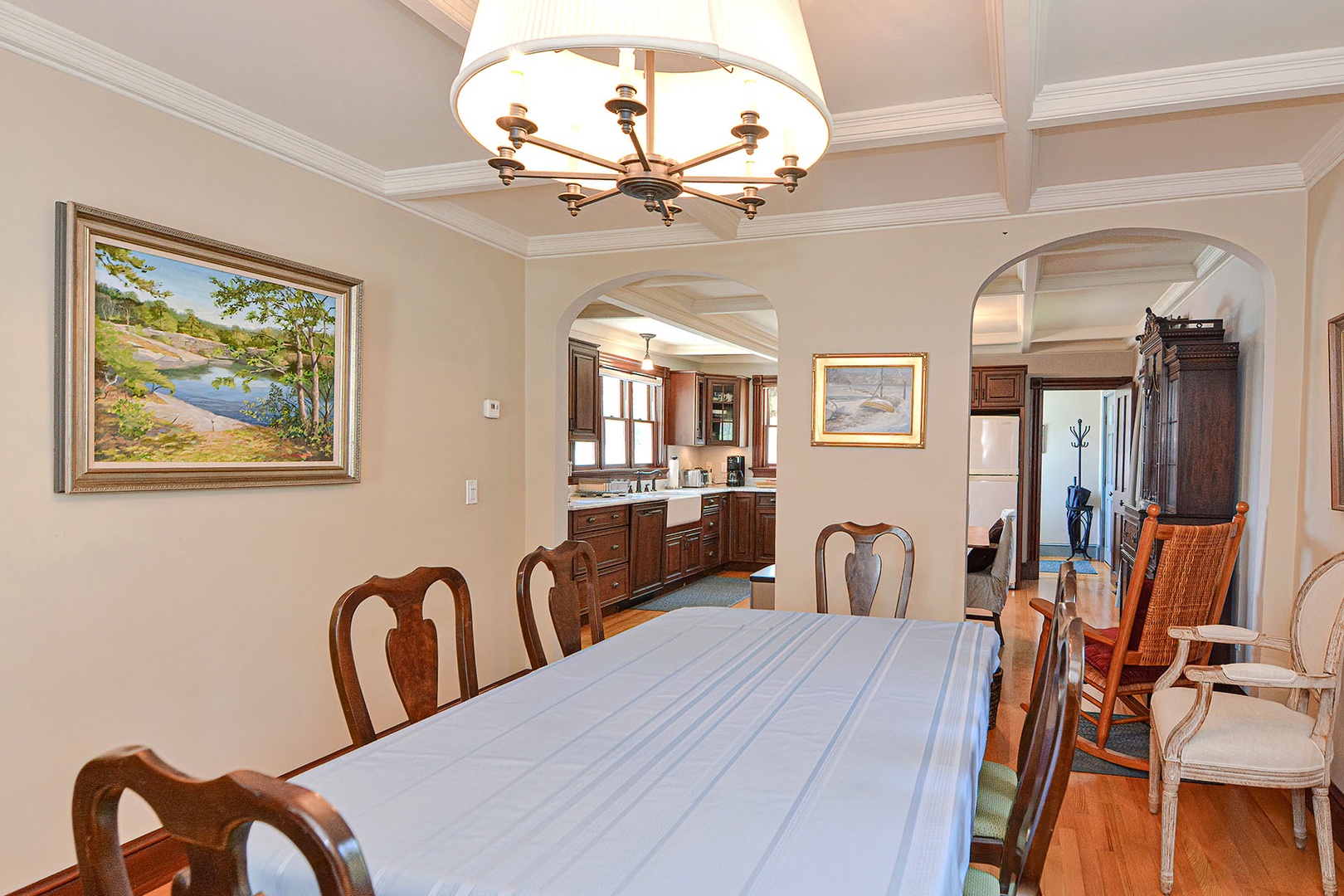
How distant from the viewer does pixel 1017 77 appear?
223 centimetres

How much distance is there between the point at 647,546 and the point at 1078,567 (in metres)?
5.85

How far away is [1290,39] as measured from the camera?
2262mm

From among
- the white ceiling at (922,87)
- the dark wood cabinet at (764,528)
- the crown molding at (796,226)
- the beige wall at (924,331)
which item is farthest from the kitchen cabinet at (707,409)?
the white ceiling at (922,87)

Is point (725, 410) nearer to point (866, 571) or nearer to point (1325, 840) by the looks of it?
point (866, 571)

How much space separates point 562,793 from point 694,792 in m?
0.22

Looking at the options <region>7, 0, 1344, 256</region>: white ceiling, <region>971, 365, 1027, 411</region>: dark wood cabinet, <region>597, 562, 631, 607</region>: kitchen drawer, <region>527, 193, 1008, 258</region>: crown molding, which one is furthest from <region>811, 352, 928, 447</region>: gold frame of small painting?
<region>971, 365, 1027, 411</region>: dark wood cabinet

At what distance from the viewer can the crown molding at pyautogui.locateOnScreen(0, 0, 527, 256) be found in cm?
219

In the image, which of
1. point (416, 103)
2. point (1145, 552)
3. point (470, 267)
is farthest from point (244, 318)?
point (1145, 552)

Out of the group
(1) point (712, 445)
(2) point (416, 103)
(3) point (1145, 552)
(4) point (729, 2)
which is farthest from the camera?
(1) point (712, 445)

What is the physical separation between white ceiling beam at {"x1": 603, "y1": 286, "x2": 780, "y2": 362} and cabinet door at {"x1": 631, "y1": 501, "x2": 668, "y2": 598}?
1.52 m

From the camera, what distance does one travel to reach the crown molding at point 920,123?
2627 millimetres

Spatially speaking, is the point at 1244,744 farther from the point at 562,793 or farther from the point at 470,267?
the point at 470,267

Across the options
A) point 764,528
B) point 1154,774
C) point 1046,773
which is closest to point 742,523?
point 764,528

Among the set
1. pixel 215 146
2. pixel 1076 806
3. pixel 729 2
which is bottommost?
pixel 1076 806
